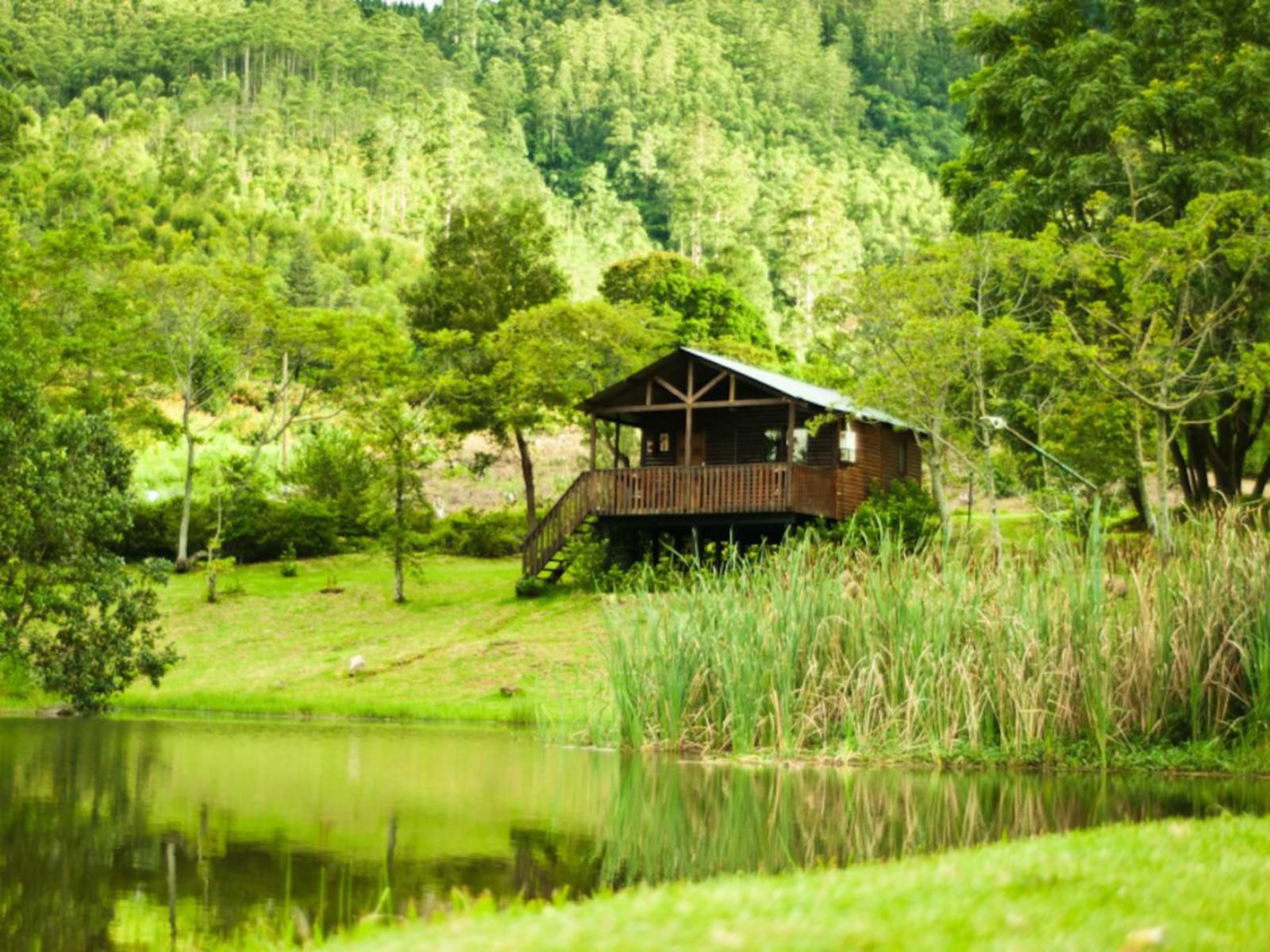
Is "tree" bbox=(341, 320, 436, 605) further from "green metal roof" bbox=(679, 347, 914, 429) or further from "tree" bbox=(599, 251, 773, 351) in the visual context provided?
"tree" bbox=(599, 251, 773, 351)

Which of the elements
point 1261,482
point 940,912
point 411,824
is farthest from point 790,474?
point 940,912


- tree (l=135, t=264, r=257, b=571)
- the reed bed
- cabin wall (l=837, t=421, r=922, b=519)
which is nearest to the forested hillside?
tree (l=135, t=264, r=257, b=571)

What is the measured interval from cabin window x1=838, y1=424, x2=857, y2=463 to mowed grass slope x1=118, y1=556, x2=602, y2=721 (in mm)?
6377

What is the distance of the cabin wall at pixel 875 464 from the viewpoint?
34.8m

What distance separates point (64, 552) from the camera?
74.3 feet

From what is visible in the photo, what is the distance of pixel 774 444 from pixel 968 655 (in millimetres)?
22536

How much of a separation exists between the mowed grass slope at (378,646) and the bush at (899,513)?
5.29 metres

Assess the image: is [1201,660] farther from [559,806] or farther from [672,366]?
[672,366]

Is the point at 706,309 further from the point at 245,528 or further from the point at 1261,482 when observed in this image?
the point at 1261,482

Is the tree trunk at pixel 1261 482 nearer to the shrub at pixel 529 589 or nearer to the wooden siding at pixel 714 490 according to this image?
the wooden siding at pixel 714 490

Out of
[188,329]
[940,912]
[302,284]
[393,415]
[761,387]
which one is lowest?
[940,912]

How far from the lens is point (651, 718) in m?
15.4

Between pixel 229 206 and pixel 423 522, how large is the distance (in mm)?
48466

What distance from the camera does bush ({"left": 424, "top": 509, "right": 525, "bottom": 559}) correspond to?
42.0 m
